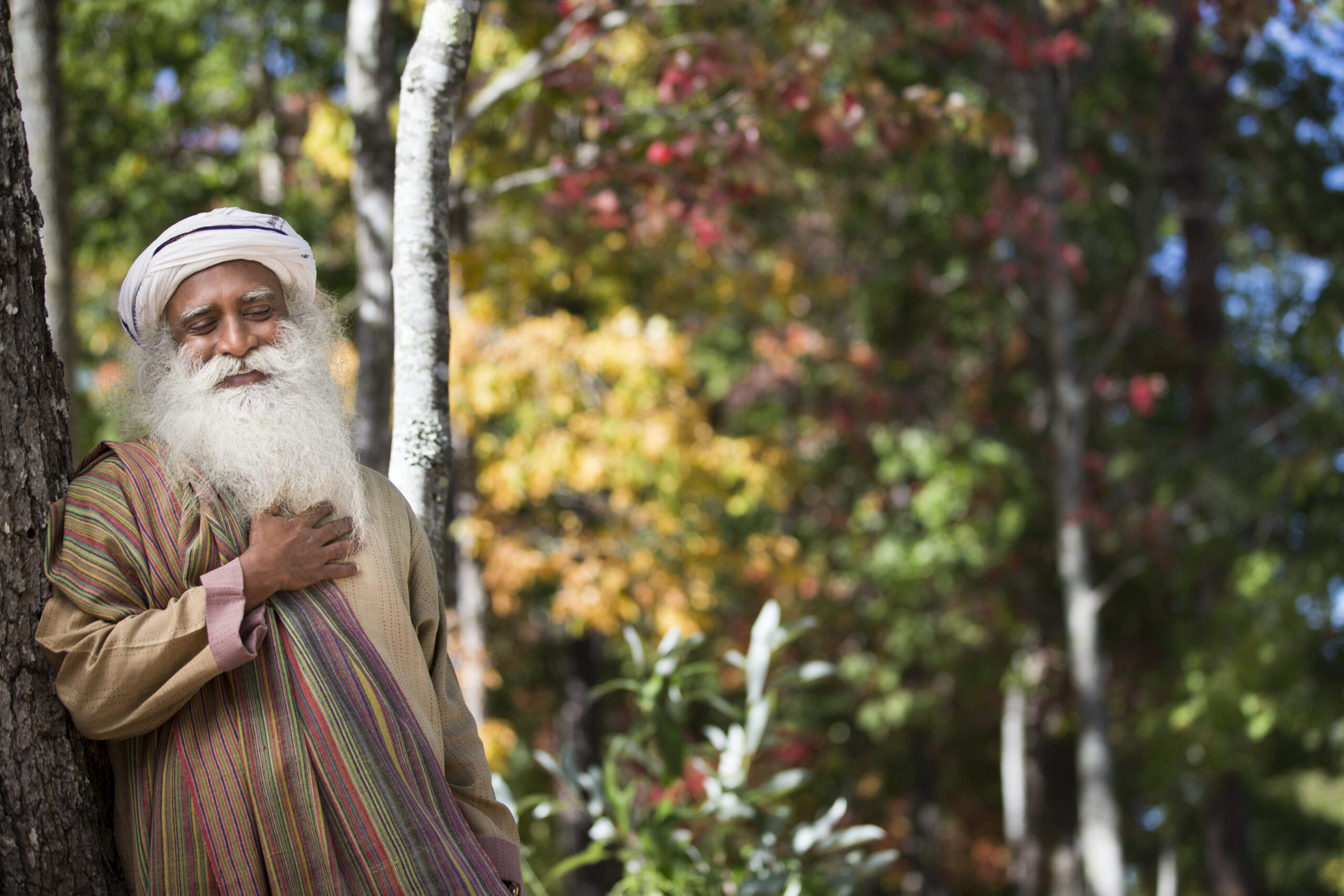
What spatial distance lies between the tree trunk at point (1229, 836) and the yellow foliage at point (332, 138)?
8797mm

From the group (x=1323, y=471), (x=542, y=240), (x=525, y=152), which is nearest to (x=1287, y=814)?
(x=1323, y=471)

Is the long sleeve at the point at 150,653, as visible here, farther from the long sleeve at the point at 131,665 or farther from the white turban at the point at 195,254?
the white turban at the point at 195,254

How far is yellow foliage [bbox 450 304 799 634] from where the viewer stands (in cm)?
673

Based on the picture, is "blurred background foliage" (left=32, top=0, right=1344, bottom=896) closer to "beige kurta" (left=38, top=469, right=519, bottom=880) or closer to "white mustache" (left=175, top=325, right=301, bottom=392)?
"beige kurta" (left=38, top=469, right=519, bottom=880)

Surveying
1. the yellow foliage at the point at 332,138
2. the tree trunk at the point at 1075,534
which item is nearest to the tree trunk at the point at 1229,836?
the tree trunk at the point at 1075,534

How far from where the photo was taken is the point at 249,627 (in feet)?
5.38

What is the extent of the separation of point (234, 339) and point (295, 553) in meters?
0.37

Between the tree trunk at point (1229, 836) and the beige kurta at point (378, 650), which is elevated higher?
the beige kurta at point (378, 650)

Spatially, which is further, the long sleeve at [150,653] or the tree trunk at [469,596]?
the tree trunk at [469,596]

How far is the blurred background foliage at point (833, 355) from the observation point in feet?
17.3

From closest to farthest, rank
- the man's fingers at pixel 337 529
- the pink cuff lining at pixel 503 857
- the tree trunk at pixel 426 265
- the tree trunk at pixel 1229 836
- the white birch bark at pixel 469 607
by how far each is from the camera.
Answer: the man's fingers at pixel 337 529 → the pink cuff lining at pixel 503 857 → the tree trunk at pixel 426 265 → the white birch bark at pixel 469 607 → the tree trunk at pixel 1229 836

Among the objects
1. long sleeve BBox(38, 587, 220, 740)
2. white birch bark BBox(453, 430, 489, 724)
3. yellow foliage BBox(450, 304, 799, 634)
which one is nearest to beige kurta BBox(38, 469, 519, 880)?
long sleeve BBox(38, 587, 220, 740)

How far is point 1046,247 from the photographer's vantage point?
815 cm

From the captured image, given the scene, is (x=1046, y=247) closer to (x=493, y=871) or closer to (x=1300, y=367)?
(x=1300, y=367)
